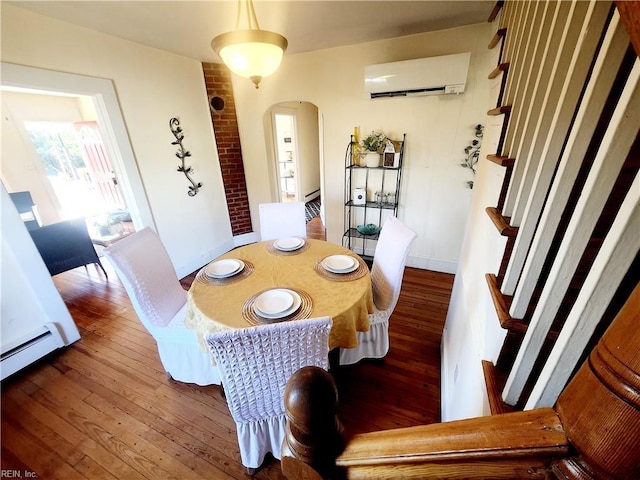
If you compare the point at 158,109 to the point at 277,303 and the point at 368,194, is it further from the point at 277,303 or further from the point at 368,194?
the point at 277,303

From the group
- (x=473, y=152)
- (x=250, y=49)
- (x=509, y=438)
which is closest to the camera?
(x=509, y=438)

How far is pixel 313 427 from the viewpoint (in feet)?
1.35

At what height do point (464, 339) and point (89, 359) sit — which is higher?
point (464, 339)

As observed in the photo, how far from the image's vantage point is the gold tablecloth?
1.32 metres

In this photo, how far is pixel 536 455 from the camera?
321 millimetres

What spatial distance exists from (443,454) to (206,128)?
12.1 feet

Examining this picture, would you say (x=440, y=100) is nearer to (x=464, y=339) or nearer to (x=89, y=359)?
(x=464, y=339)

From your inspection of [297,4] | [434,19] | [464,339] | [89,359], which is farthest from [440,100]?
[89,359]

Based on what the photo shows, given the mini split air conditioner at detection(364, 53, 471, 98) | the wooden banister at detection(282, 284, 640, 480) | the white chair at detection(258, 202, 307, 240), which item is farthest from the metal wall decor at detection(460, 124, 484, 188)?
the wooden banister at detection(282, 284, 640, 480)

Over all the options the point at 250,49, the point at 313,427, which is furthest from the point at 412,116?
the point at 313,427

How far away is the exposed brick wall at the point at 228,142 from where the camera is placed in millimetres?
3141

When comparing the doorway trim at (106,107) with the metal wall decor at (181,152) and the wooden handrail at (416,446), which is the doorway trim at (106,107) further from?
the wooden handrail at (416,446)

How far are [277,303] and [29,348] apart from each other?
211 cm

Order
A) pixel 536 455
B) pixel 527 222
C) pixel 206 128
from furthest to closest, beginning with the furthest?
pixel 206 128, pixel 527 222, pixel 536 455
